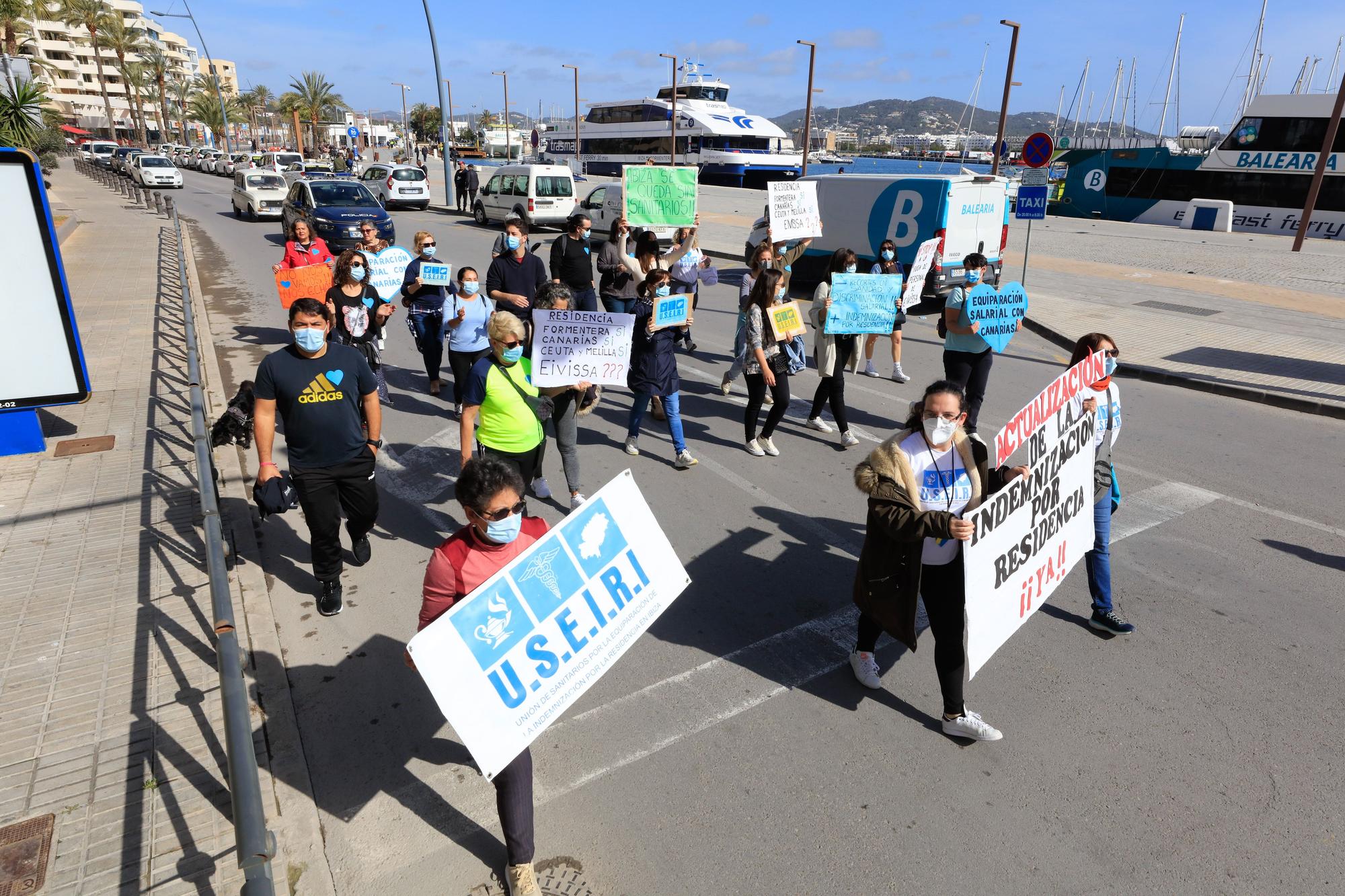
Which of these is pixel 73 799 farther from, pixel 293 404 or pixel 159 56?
pixel 159 56

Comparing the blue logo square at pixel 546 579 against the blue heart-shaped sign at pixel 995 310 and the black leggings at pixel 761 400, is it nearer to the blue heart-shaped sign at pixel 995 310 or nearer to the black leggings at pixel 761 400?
the black leggings at pixel 761 400

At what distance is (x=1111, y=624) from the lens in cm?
490

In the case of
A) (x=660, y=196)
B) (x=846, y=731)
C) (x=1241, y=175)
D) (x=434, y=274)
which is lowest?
(x=846, y=731)

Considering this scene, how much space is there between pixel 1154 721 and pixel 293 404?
4957mm

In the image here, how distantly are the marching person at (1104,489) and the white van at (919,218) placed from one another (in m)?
8.49

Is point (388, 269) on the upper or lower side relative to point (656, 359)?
upper

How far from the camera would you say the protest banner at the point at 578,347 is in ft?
20.2

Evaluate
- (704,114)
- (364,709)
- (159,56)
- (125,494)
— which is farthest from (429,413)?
(159,56)

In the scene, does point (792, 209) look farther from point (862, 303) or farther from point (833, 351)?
point (833, 351)

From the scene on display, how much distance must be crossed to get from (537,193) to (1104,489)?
22.3 m

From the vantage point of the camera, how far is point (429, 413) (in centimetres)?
897

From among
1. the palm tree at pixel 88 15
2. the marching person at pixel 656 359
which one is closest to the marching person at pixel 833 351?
the marching person at pixel 656 359

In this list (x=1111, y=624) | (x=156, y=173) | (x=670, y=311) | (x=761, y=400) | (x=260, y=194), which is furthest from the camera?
(x=156, y=173)

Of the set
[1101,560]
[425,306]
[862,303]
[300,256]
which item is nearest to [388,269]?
[425,306]
